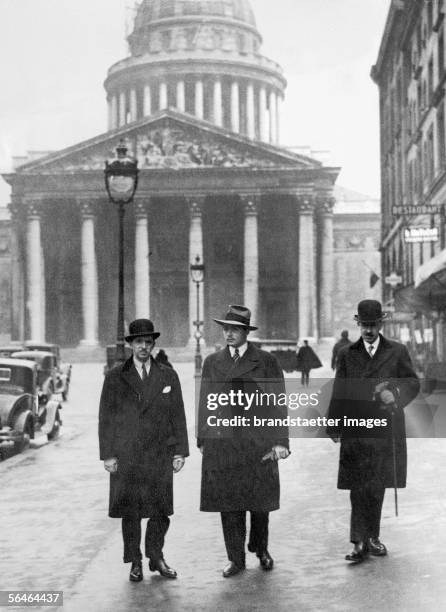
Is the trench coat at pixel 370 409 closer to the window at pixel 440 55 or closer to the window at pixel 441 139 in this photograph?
the window at pixel 441 139

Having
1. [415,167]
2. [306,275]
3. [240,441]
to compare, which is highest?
[415,167]

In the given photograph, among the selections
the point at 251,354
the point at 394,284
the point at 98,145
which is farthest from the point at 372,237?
the point at 251,354

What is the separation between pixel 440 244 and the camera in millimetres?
37469

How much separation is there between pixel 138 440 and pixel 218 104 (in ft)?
298

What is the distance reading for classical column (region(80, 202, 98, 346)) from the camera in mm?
74750

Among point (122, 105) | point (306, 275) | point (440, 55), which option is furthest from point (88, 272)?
point (440, 55)

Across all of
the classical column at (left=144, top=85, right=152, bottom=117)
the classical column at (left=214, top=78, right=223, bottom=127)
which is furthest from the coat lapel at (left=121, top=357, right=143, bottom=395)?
the classical column at (left=144, top=85, right=152, bottom=117)

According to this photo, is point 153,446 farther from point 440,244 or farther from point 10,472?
point 440,244

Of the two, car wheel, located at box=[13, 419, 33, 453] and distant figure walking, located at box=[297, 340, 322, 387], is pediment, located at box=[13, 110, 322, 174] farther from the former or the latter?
car wheel, located at box=[13, 419, 33, 453]

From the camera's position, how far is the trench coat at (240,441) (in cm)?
773

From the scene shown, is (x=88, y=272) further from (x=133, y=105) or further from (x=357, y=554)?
(x=357, y=554)

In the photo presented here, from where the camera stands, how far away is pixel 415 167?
149 ft

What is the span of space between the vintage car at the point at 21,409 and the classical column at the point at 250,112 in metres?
79.0

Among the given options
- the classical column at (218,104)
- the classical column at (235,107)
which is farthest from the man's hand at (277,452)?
the classical column at (235,107)
